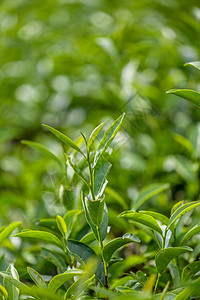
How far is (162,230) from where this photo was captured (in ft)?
2.14

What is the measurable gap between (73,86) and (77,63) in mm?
130

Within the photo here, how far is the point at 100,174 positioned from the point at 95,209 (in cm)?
8

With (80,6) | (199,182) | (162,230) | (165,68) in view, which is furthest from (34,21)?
(162,230)

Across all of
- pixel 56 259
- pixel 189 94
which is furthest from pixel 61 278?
pixel 189 94

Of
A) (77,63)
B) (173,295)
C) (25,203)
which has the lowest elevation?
(25,203)

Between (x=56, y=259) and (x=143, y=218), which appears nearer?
(x=143, y=218)

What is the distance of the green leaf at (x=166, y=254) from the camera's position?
0.58m

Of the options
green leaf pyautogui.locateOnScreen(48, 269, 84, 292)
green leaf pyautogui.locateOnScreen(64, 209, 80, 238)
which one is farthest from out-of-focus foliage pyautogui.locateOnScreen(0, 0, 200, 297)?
green leaf pyautogui.locateOnScreen(48, 269, 84, 292)

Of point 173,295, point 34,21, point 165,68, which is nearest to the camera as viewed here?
point 173,295

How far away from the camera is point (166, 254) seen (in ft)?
1.96

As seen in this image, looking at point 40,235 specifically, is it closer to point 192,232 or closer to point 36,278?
point 36,278

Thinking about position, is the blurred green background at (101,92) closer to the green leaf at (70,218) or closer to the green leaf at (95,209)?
the green leaf at (70,218)

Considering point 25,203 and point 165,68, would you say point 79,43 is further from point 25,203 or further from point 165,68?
point 25,203

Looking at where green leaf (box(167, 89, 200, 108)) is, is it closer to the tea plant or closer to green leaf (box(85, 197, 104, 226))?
the tea plant
